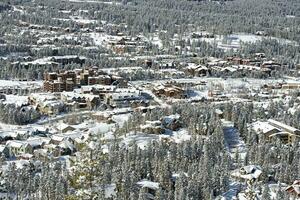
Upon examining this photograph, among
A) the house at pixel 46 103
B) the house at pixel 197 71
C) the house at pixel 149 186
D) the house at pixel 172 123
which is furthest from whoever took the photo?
the house at pixel 197 71

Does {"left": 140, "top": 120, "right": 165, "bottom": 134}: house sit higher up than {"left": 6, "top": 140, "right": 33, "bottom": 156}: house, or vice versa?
{"left": 140, "top": 120, "right": 165, "bottom": 134}: house

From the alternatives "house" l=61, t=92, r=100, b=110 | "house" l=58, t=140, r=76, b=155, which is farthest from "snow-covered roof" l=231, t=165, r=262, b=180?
"house" l=61, t=92, r=100, b=110

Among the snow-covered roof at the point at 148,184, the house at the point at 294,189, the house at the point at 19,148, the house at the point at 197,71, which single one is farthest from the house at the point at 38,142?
the house at the point at 197,71

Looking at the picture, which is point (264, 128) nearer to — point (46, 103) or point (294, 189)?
point (294, 189)

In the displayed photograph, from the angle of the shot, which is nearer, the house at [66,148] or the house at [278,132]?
the house at [66,148]

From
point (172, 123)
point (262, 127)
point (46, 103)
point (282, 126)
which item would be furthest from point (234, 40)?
point (262, 127)

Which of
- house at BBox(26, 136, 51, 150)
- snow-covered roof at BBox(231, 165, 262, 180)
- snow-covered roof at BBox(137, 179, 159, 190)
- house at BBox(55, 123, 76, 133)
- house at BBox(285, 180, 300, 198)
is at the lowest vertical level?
house at BBox(55, 123, 76, 133)

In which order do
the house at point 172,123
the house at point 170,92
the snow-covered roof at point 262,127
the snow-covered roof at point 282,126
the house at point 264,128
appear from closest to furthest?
the house at point 264,128 < the snow-covered roof at point 262,127 < the snow-covered roof at point 282,126 < the house at point 172,123 < the house at point 170,92

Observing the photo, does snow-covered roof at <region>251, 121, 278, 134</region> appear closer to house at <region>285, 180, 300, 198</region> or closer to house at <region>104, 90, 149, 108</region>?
house at <region>285, 180, 300, 198</region>

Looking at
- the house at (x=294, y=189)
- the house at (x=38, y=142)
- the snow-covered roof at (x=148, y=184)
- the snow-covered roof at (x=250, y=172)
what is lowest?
the house at (x=38, y=142)

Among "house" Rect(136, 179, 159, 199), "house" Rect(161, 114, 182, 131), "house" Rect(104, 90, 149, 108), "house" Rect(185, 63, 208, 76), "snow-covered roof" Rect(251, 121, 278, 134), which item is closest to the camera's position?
"house" Rect(136, 179, 159, 199)

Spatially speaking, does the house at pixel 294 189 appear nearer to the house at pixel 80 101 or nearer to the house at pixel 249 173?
the house at pixel 249 173

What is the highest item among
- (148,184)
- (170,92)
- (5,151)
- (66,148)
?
(148,184)

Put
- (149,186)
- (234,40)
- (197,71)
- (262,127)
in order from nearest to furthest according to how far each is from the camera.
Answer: (149,186), (262,127), (197,71), (234,40)
